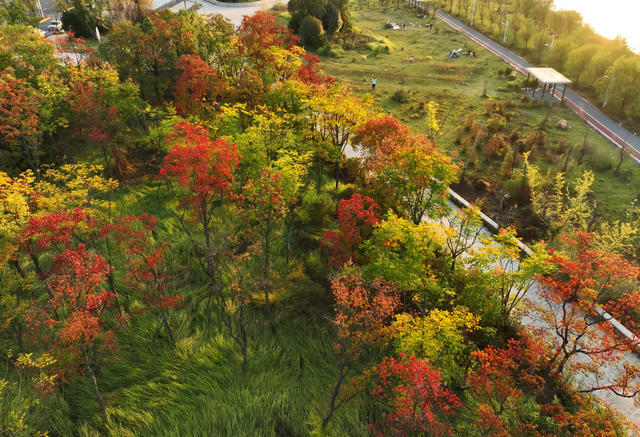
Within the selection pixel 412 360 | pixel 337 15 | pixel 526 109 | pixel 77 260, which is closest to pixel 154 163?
pixel 77 260

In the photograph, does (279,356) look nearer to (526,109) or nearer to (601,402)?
(601,402)

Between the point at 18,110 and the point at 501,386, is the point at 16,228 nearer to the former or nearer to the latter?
the point at 18,110

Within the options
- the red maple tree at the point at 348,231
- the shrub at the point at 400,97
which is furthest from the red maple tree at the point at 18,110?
the shrub at the point at 400,97

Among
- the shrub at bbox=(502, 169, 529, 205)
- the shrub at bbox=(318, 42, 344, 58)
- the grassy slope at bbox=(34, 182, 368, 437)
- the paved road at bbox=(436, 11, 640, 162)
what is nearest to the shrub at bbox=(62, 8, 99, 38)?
the shrub at bbox=(318, 42, 344, 58)

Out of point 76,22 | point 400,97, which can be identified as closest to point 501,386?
point 400,97

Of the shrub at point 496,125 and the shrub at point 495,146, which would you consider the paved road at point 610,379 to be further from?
the shrub at point 496,125

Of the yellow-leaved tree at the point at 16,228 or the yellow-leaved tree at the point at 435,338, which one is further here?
the yellow-leaved tree at the point at 16,228
